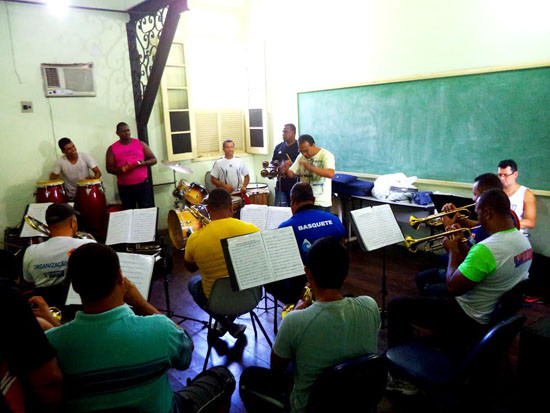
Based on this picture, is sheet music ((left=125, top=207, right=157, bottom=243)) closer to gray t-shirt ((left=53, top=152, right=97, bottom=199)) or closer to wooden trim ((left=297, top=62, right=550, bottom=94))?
gray t-shirt ((left=53, top=152, right=97, bottom=199))

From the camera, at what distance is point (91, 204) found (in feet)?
17.1

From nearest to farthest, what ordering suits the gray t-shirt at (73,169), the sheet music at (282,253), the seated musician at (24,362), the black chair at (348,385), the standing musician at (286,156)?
the seated musician at (24,362) → the black chair at (348,385) → the sheet music at (282,253) → the gray t-shirt at (73,169) → the standing musician at (286,156)

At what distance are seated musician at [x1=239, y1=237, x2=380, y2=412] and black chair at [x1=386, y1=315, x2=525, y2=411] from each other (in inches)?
22.5

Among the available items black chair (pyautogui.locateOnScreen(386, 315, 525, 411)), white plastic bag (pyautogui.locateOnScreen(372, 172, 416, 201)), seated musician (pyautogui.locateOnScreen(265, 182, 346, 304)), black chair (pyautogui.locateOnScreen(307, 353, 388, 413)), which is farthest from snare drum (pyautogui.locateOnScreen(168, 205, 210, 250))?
black chair (pyautogui.locateOnScreen(307, 353, 388, 413))

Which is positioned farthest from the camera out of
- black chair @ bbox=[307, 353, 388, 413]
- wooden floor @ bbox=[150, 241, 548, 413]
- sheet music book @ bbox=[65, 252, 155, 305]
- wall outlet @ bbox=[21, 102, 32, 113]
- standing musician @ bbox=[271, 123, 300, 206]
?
standing musician @ bbox=[271, 123, 300, 206]

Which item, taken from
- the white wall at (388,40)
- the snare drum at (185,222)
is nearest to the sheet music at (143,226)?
the snare drum at (185,222)

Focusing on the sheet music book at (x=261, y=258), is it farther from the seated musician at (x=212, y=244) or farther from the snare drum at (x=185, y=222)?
the snare drum at (x=185, y=222)

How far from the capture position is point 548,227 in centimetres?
419

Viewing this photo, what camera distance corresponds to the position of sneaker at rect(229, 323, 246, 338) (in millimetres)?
3342

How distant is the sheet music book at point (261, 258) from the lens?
2.42 metres

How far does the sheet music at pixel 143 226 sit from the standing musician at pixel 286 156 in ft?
→ 8.54

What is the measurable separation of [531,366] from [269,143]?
5568mm

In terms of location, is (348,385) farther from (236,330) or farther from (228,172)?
(228,172)

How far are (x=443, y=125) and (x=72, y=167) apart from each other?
15.8 feet
